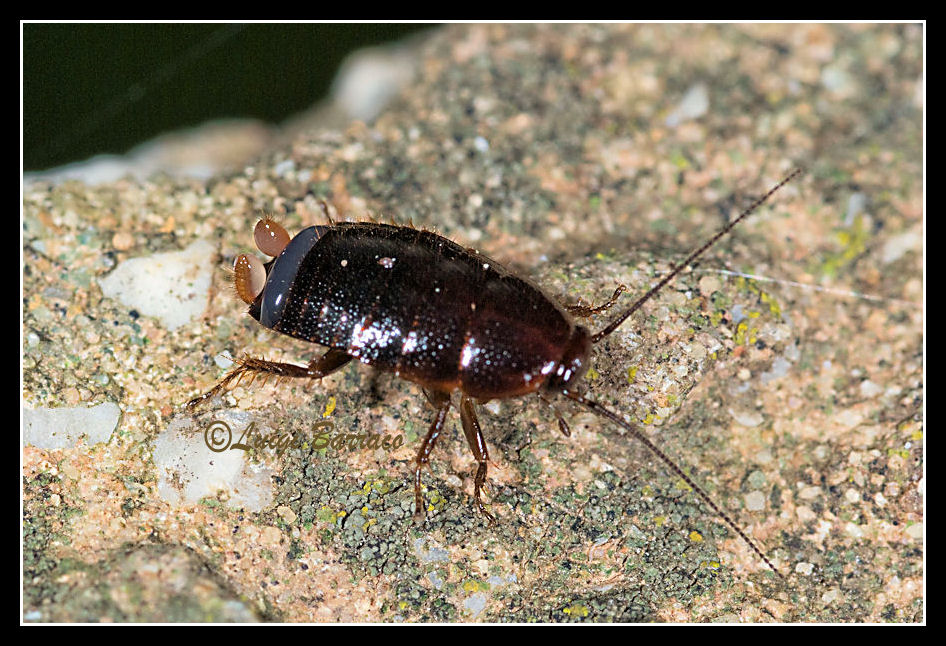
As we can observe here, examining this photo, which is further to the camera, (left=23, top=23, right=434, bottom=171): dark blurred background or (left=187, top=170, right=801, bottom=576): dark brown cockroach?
(left=23, top=23, right=434, bottom=171): dark blurred background

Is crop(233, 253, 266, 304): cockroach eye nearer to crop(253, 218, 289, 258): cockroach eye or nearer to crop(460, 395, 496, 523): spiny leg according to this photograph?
crop(253, 218, 289, 258): cockroach eye

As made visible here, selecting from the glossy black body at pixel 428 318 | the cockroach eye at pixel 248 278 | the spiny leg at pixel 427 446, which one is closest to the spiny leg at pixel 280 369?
the glossy black body at pixel 428 318

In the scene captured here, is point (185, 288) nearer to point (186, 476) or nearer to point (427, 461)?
point (186, 476)

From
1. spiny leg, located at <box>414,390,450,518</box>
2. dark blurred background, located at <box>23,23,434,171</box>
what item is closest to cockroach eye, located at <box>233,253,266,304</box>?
spiny leg, located at <box>414,390,450,518</box>

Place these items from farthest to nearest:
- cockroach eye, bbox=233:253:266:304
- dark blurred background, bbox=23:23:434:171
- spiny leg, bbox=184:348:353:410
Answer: dark blurred background, bbox=23:23:434:171 < cockroach eye, bbox=233:253:266:304 < spiny leg, bbox=184:348:353:410

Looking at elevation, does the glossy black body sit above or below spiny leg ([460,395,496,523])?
above

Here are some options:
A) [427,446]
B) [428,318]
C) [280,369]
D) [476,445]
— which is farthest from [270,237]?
[476,445]

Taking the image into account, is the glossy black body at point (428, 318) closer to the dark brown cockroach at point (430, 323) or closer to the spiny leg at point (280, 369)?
the dark brown cockroach at point (430, 323)
